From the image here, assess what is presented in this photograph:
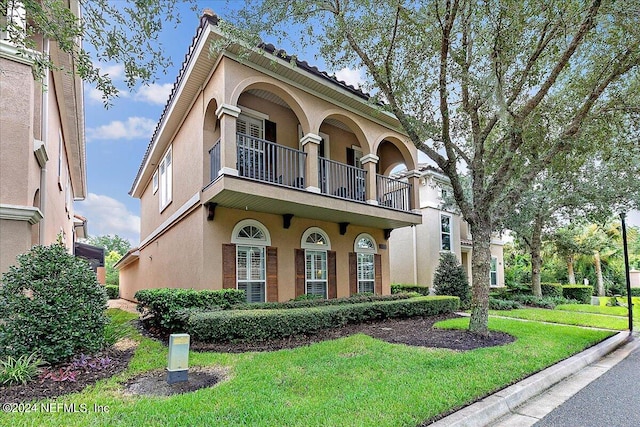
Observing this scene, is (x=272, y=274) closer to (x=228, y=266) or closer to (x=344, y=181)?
(x=228, y=266)

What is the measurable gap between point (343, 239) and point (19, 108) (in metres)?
9.33

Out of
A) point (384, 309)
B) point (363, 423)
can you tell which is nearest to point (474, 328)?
point (384, 309)

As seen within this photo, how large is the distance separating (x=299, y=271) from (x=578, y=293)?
20676mm

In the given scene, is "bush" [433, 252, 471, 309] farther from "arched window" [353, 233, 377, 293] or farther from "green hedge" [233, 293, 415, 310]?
"arched window" [353, 233, 377, 293]

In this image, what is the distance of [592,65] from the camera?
28.0 ft

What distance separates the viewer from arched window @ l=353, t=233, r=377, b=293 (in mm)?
13375

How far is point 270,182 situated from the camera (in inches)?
366

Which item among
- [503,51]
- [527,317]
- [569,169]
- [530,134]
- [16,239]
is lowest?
[527,317]

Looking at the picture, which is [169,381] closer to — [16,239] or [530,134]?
[16,239]

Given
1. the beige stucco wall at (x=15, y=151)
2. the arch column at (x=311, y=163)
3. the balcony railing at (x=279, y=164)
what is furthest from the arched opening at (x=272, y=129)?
the beige stucco wall at (x=15, y=151)

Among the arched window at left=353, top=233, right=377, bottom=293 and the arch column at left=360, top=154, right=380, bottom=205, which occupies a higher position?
the arch column at left=360, top=154, right=380, bottom=205

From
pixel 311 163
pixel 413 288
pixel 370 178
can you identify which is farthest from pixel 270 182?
pixel 413 288

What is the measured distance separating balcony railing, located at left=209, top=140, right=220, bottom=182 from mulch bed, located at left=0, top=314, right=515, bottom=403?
4.24m

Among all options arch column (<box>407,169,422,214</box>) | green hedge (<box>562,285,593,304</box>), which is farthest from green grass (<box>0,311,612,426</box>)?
green hedge (<box>562,285,593,304</box>)
